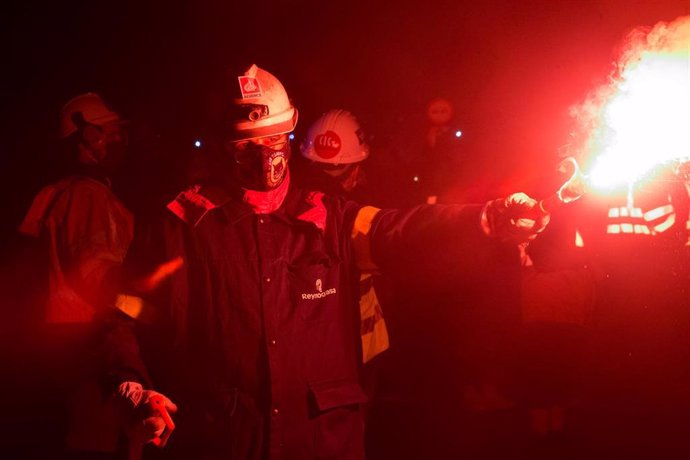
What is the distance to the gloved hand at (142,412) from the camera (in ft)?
9.74

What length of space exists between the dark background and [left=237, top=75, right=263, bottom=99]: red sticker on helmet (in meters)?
4.46

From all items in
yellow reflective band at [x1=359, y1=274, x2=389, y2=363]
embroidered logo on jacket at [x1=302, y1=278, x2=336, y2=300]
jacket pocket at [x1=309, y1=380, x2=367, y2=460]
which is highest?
embroidered logo on jacket at [x1=302, y1=278, x2=336, y2=300]

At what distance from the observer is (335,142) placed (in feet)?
24.3

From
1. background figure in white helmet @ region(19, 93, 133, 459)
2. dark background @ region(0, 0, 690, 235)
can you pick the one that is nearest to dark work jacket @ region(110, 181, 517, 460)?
background figure in white helmet @ region(19, 93, 133, 459)

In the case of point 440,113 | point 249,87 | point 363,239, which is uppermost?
point 440,113

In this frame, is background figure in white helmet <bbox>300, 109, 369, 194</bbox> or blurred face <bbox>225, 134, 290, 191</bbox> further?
background figure in white helmet <bbox>300, 109, 369, 194</bbox>

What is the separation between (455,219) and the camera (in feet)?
10.4

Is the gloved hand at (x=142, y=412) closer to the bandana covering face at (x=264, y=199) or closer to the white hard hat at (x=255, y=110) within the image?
the bandana covering face at (x=264, y=199)

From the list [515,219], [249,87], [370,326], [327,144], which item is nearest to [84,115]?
[327,144]

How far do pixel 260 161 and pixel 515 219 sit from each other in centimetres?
135

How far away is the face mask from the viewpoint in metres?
3.49

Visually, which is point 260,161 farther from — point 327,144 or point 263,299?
point 327,144

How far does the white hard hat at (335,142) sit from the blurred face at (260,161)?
372cm

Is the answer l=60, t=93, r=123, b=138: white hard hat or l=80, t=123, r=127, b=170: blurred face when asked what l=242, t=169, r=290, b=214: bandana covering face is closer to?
l=80, t=123, r=127, b=170: blurred face
